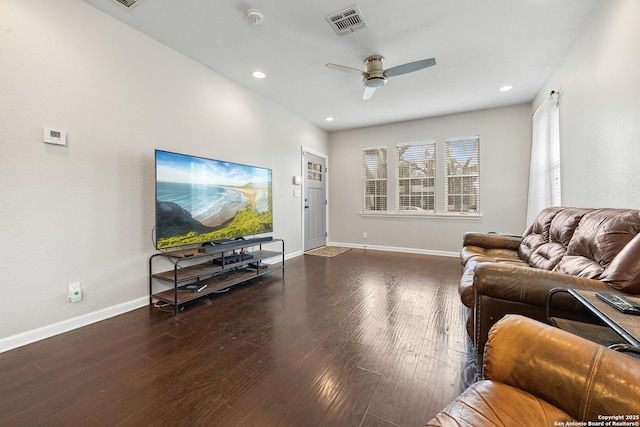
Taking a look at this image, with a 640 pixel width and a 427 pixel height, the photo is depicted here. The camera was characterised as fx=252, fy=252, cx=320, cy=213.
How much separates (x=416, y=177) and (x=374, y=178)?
91 centimetres

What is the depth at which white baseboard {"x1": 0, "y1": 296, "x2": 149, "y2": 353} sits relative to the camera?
185cm

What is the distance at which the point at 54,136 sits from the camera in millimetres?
2033

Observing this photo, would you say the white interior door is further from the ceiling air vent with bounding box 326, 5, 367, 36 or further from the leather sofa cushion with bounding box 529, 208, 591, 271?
the leather sofa cushion with bounding box 529, 208, 591, 271

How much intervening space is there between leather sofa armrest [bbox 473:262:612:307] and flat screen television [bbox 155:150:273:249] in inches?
105

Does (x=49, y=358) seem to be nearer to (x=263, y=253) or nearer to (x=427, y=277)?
(x=263, y=253)

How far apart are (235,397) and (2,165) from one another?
7.57ft

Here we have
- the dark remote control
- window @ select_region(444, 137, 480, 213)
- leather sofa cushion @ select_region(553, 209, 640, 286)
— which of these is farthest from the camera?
window @ select_region(444, 137, 480, 213)

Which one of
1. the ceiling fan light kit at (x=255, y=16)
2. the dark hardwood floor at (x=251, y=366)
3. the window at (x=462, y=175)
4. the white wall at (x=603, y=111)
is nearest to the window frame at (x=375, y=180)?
the window at (x=462, y=175)

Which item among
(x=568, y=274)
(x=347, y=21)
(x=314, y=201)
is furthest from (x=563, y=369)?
(x=314, y=201)

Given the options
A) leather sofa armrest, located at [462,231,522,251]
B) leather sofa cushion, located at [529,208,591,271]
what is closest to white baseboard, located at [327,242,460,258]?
leather sofa armrest, located at [462,231,522,251]

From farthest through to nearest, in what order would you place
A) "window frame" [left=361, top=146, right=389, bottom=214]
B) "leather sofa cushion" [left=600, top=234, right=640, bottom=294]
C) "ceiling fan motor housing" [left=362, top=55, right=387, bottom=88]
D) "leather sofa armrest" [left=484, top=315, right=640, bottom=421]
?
"window frame" [left=361, top=146, right=389, bottom=214] → "ceiling fan motor housing" [left=362, top=55, right=387, bottom=88] → "leather sofa cushion" [left=600, top=234, right=640, bottom=294] → "leather sofa armrest" [left=484, top=315, right=640, bottom=421]

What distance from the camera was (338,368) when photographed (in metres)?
1.61

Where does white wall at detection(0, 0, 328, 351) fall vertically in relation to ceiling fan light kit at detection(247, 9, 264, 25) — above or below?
below

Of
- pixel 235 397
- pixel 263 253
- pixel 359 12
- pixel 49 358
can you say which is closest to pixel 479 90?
pixel 359 12
